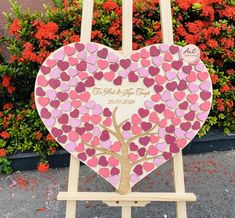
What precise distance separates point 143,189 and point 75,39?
47.7 inches

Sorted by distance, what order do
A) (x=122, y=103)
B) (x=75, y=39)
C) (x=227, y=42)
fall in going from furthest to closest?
(x=227, y=42) < (x=75, y=39) < (x=122, y=103)

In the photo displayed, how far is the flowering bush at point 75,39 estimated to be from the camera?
3.12 meters

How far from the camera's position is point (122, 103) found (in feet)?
7.10

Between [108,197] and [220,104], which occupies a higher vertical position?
[108,197]

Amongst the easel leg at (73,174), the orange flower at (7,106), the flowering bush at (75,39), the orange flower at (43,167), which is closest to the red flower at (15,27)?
the flowering bush at (75,39)

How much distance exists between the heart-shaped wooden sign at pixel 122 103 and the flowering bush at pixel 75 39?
997 mm

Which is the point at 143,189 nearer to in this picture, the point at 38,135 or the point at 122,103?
the point at 38,135

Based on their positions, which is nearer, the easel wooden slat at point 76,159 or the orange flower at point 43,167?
the easel wooden slat at point 76,159

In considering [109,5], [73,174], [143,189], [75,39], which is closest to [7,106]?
[75,39]

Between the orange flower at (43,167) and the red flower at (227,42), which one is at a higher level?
the red flower at (227,42)

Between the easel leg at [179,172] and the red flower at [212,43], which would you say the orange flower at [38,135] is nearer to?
the easel leg at [179,172]

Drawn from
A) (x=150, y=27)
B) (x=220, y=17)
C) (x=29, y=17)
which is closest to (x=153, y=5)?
(x=150, y=27)

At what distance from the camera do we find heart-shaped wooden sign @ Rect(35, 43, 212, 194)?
213 centimetres

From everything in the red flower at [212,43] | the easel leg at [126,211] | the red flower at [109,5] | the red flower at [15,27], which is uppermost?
the red flower at [15,27]
